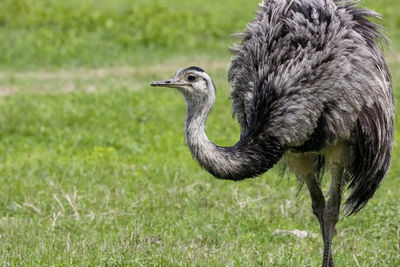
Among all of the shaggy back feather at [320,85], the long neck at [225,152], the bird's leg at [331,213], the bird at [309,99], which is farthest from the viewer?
the bird's leg at [331,213]

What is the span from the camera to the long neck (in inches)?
201

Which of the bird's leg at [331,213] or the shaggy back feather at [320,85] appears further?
the bird's leg at [331,213]

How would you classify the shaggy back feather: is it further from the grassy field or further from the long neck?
the grassy field

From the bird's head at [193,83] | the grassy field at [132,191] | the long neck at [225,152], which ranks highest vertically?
the bird's head at [193,83]

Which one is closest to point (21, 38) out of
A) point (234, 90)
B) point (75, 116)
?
point (75, 116)

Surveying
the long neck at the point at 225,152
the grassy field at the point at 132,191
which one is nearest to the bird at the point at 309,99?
the long neck at the point at 225,152

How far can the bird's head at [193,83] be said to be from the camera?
5.16 meters

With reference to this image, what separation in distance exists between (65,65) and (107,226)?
10.7 m

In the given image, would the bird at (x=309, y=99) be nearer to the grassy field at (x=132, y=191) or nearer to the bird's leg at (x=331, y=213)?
the bird's leg at (x=331, y=213)

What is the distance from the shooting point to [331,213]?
6188mm

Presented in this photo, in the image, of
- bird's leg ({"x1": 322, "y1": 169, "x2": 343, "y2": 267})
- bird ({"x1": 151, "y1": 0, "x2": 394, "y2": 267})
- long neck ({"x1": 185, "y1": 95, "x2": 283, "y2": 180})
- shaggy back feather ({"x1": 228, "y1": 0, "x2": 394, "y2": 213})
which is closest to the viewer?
long neck ({"x1": 185, "y1": 95, "x2": 283, "y2": 180})

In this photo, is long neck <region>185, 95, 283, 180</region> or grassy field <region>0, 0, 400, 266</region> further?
grassy field <region>0, 0, 400, 266</region>

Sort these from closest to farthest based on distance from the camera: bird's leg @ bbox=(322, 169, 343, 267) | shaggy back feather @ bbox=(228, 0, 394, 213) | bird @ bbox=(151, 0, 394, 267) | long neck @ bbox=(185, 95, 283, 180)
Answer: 1. long neck @ bbox=(185, 95, 283, 180)
2. bird @ bbox=(151, 0, 394, 267)
3. shaggy back feather @ bbox=(228, 0, 394, 213)
4. bird's leg @ bbox=(322, 169, 343, 267)

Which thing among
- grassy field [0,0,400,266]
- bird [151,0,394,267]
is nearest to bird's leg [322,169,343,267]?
bird [151,0,394,267]
